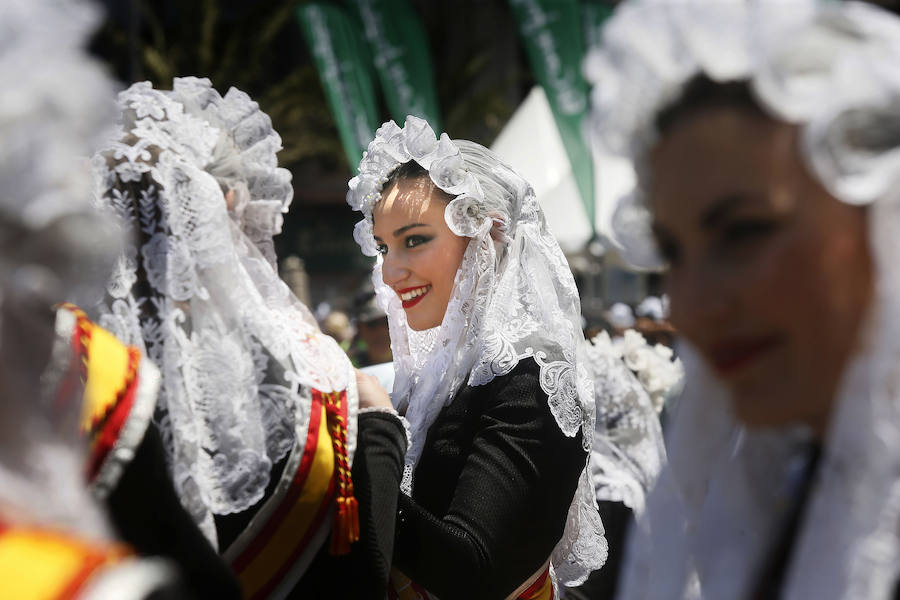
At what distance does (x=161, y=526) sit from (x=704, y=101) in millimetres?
856

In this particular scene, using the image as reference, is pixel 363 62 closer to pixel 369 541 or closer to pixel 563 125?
pixel 563 125

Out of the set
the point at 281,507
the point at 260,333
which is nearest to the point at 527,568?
the point at 281,507

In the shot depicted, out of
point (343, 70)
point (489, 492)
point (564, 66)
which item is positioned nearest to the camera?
point (489, 492)

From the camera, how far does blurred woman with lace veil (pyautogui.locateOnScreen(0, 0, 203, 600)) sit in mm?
942

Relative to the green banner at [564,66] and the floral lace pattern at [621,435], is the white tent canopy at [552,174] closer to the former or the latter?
the green banner at [564,66]

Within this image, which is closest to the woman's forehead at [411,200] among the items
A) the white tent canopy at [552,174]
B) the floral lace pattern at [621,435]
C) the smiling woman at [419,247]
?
the smiling woman at [419,247]

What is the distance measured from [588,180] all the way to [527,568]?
22.4ft

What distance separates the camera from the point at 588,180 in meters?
8.62

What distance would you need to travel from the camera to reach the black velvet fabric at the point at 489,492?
6.30 ft

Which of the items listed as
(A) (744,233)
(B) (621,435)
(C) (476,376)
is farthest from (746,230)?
(B) (621,435)

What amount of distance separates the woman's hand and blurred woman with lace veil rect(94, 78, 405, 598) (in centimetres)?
7

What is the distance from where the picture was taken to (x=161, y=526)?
1.22 meters

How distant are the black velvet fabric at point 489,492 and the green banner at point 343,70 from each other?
8308mm

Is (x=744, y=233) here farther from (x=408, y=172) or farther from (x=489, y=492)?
(x=408, y=172)
